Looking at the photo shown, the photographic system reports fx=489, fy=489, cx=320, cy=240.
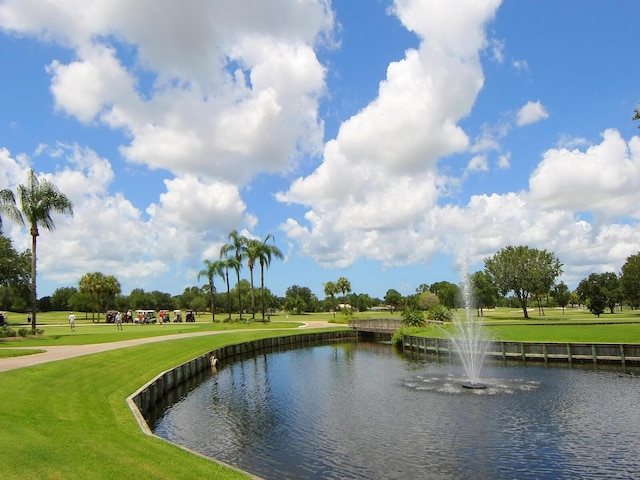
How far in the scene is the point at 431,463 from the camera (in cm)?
1705

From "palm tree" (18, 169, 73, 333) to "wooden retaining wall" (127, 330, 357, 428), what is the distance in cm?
1919

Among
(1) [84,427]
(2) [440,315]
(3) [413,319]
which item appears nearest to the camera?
(1) [84,427]

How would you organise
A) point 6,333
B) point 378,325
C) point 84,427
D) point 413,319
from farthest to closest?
point 378,325 → point 413,319 → point 6,333 → point 84,427

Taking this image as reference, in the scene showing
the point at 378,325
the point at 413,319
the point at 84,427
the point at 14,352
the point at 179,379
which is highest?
the point at 14,352

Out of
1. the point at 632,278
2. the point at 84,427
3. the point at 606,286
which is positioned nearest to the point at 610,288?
the point at 606,286

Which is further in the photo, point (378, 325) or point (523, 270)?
point (523, 270)

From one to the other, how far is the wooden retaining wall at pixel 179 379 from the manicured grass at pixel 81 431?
668 millimetres

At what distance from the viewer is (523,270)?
10056 centimetres

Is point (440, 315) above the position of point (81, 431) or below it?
above

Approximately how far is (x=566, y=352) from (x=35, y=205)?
167 ft

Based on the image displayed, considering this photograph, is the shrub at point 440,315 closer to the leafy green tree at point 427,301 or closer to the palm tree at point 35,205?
the palm tree at point 35,205

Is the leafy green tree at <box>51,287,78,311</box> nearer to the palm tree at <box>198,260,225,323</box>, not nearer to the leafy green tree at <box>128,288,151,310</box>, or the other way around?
the leafy green tree at <box>128,288,151,310</box>

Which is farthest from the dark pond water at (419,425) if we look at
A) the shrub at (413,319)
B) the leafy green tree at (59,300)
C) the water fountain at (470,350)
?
the leafy green tree at (59,300)

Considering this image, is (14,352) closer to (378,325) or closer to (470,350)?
(470,350)
